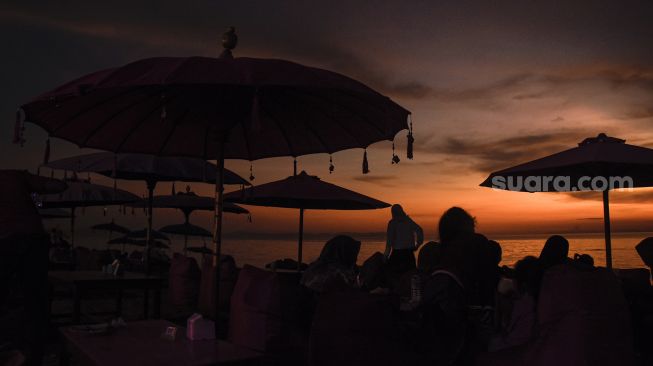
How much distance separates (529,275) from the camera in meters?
4.18

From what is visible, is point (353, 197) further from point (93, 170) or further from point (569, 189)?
point (93, 170)

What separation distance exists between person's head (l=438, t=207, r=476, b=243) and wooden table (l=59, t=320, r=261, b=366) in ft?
6.24

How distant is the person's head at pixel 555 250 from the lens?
15.2 feet

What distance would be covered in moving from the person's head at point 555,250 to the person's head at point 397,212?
2.69 metres

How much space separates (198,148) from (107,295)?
26.2 feet

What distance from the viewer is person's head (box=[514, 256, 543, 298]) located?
412 centimetres

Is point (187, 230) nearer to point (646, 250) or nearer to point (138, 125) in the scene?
point (138, 125)

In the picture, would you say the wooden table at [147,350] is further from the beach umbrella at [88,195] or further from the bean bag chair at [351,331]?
the beach umbrella at [88,195]

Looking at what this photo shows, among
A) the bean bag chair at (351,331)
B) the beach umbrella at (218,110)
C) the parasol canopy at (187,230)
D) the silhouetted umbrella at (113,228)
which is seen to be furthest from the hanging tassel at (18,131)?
the silhouetted umbrella at (113,228)

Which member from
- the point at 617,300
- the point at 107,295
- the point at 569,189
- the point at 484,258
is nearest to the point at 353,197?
the point at 569,189

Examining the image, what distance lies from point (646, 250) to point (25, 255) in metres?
5.86

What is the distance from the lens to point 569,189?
6.88 metres

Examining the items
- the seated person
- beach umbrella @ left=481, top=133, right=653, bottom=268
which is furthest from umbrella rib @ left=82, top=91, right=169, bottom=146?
beach umbrella @ left=481, top=133, right=653, bottom=268

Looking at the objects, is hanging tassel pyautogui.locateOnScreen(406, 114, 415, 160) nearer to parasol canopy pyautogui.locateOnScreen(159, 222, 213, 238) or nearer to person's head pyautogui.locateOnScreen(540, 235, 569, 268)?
person's head pyautogui.locateOnScreen(540, 235, 569, 268)
